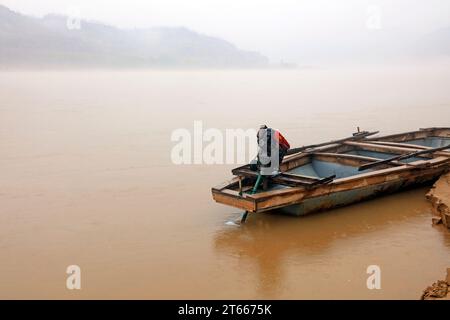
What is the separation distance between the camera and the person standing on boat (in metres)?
7.57

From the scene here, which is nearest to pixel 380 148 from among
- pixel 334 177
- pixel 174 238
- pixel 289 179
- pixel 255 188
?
pixel 334 177

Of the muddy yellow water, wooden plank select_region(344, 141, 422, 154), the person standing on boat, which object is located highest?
wooden plank select_region(344, 141, 422, 154)

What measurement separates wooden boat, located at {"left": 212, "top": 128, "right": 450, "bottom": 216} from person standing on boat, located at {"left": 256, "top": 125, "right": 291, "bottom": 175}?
14cm

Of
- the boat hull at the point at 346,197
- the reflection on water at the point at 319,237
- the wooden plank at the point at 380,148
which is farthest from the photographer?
the wooden plank at the point at 380,148

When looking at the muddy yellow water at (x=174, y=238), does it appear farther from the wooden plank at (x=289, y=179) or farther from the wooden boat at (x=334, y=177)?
the wooden plank at (x=289, y=179)

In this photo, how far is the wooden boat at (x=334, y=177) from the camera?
729 cm

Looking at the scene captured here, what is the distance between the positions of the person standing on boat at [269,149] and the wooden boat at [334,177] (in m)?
0.14

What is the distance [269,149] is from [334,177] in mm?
983

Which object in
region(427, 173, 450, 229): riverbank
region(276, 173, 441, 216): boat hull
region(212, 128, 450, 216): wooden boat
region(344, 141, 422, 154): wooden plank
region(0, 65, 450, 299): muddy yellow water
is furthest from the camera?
region(344, 141, 422, 154): wooden plank

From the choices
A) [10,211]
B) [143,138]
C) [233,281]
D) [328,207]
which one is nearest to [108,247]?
[233,281]

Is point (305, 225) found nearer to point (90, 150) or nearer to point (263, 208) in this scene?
point (263, 208)

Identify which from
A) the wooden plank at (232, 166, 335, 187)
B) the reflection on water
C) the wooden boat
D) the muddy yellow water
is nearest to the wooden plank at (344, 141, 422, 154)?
the wooden boat

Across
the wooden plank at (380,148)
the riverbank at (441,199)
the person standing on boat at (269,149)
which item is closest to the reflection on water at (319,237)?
the riverbank at (441,199)

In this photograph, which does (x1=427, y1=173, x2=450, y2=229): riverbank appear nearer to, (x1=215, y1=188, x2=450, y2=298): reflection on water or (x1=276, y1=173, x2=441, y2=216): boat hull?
(x1=215, y1=188, x2=450, y2=298): reflection on water
